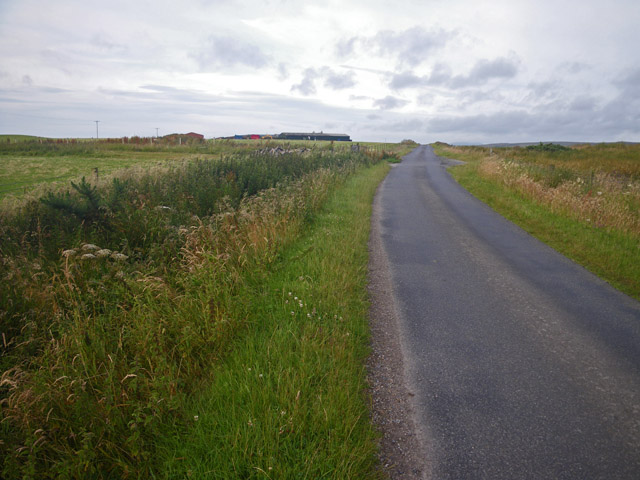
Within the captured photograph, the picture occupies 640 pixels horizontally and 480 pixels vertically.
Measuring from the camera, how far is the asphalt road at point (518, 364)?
9.53 ft

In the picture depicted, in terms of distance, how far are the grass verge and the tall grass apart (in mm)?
278

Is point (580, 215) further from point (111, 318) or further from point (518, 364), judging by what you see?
point (111, 318)

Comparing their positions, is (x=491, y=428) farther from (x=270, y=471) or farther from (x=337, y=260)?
(x=337, y=260)

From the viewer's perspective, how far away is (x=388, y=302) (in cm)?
565

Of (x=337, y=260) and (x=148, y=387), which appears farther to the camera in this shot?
(x=337, y=260)

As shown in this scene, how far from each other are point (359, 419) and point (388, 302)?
263cm

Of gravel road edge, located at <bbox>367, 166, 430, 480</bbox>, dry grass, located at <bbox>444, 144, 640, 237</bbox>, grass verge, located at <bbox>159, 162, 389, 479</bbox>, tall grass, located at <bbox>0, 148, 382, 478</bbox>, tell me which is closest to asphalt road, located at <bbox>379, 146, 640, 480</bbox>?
gravel road edge, located at <bbox>367, 166, 430, 480</bbox>

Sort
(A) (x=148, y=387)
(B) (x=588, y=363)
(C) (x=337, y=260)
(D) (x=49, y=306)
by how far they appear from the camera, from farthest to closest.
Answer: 1. (C) (x=337, y=260)
2. (D) (x=49, y=306)
3. (B) (x=588, y=363)
4. (A) (x=148, y=387)

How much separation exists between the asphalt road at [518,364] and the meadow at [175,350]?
0.71m

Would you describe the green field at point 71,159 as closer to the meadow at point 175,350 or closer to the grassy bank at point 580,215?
the meadow at point 175,350

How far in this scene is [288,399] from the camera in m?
3.17

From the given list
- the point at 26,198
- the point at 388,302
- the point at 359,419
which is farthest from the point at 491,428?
the point at 26,198

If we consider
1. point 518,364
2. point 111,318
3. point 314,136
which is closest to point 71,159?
point 111,318

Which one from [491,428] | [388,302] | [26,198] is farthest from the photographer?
[26,198]
